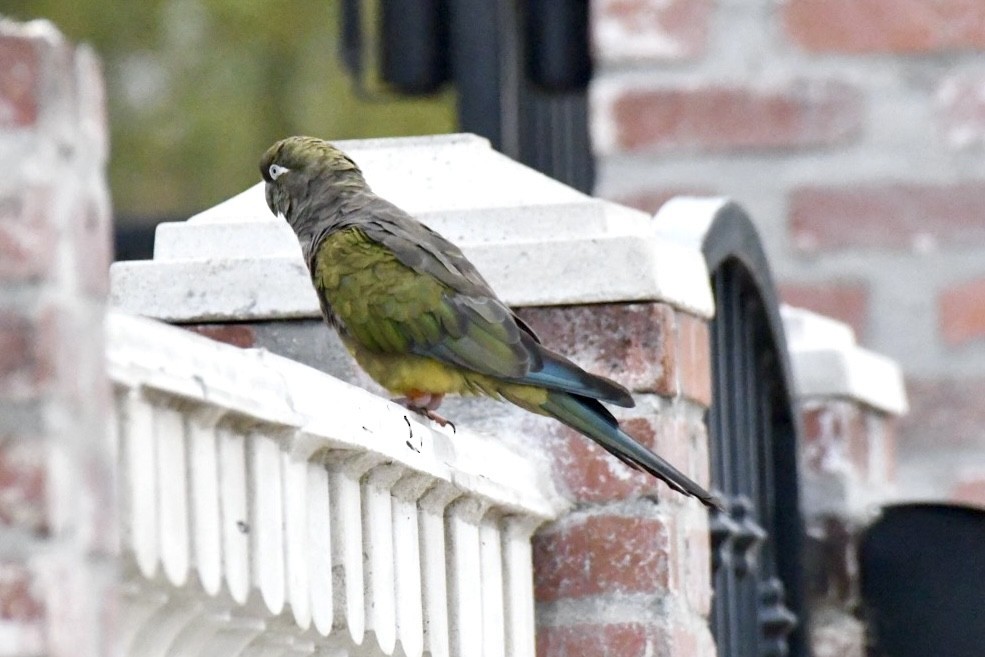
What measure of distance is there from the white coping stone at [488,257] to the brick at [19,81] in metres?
1.15

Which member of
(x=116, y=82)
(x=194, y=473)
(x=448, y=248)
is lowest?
(x=194, y=473)

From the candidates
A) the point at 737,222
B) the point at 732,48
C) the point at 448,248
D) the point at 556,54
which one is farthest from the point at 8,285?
the point at 556,54

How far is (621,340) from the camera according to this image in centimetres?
222

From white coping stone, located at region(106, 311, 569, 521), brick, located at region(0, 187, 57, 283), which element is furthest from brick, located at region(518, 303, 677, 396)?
brick, located at region(0, 187, 57, 283)

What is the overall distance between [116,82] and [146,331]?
12525 mm

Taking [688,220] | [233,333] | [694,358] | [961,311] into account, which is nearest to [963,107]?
[961,311]

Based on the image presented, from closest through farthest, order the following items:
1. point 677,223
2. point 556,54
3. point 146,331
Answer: point 146,331 < point 677,223 < point 556,54

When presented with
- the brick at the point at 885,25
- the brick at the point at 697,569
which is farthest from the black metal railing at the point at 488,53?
the brick at the point at 697,569

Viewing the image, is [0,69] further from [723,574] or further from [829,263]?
[829,263]

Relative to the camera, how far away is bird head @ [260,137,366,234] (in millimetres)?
2611

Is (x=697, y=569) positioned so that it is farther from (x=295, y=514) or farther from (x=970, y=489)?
(x=970, y=489)

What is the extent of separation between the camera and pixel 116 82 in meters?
13.6

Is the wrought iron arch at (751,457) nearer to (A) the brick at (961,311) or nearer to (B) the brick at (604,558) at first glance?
(B) the brick at (604,558)

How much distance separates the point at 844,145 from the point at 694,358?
3.14ft
